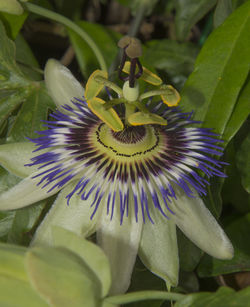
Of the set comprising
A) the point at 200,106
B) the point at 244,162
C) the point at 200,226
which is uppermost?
the point at 200,106

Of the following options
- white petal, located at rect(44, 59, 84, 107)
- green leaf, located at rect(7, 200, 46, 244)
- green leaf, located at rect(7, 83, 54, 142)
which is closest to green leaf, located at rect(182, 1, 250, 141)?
white petal, located at rect(44, 59, 84, 107)

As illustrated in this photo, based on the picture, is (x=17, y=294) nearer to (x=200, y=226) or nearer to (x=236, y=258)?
(x=200, y=226)

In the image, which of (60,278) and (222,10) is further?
(222,10)

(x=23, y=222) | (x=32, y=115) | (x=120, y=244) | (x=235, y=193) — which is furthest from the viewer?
(x=235, y=193)

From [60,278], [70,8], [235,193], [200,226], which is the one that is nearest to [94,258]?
[60,278]

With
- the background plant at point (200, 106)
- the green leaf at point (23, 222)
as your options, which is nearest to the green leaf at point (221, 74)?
the background plant at point (200, 106)

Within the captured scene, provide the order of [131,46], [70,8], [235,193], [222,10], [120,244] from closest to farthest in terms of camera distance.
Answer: [131,46] < [120,244] < [222,10] < [235,193] < [70,8]

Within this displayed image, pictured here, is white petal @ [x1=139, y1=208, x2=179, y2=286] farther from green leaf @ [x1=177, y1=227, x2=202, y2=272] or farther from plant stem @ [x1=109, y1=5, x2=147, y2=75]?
plant stem @ [x1=109, y1=5, x2=147, y2=75]

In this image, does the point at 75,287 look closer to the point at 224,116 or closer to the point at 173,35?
the point at 224,116
